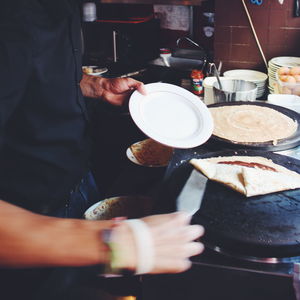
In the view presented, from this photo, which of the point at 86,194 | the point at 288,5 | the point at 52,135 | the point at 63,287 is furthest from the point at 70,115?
the point at 288,5

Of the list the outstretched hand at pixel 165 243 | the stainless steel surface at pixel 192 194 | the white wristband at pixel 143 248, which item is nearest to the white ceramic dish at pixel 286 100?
the stainless steel surface at pixel 192 194

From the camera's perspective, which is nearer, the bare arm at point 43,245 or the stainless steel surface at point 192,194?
the bare arm at point 43,245

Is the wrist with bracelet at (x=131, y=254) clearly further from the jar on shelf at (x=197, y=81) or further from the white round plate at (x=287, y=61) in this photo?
the white round plate at (x=287, y=61)

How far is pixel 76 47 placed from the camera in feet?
5.36

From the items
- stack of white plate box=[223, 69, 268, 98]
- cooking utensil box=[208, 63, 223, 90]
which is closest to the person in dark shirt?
cooking utensil box=[208, 63, 223, 90]

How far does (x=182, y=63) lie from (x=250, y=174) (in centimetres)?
246

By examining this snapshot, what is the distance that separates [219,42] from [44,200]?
2.19 metres

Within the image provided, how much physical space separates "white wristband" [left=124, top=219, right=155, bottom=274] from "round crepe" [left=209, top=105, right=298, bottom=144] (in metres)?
1.09

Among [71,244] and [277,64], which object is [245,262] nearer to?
[71,244]

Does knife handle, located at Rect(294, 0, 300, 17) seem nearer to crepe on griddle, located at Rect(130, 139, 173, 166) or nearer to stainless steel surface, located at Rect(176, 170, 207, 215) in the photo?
crepe on griddle, located at Rect(130, 139, 173, 166)

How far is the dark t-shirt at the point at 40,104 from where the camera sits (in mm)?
1109

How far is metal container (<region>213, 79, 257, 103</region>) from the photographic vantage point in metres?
2.26

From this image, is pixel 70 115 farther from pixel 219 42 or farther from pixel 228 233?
pixel 219 42

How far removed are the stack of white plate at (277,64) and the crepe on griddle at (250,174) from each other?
1.23 meters
